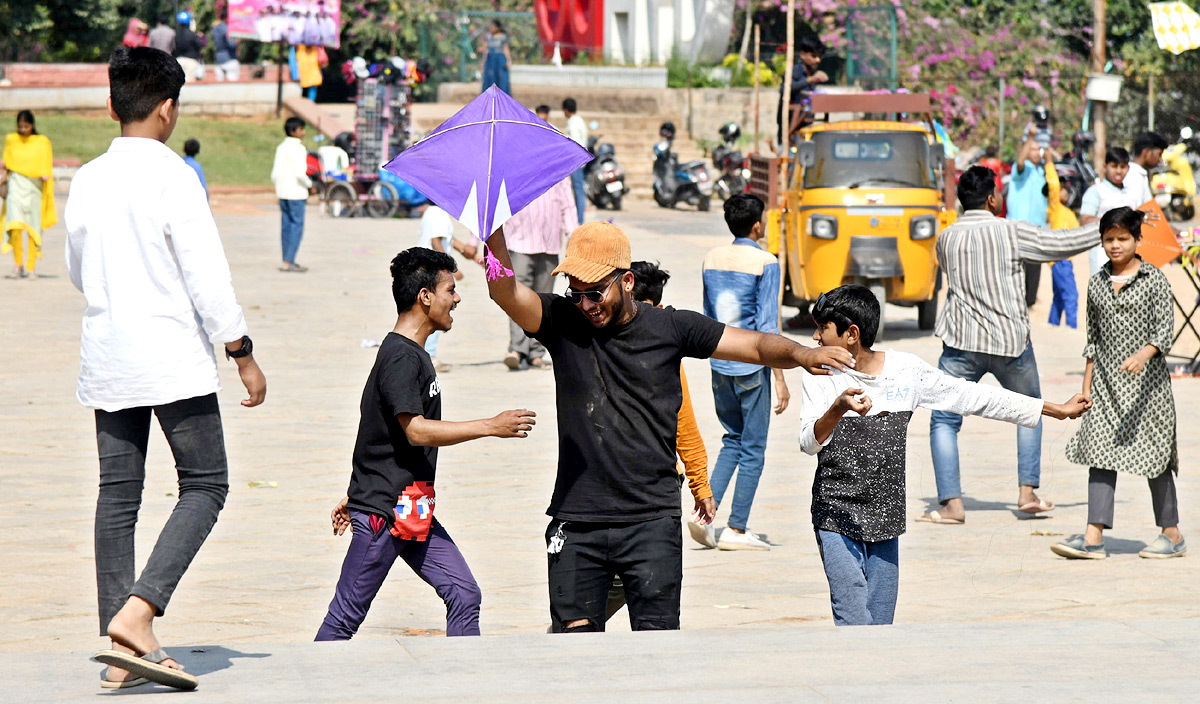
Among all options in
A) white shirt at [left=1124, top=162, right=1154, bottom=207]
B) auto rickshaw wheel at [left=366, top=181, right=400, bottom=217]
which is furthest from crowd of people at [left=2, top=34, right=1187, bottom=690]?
auto rickshaw wheel at [left=366, top=181, right=400, bottom=217]

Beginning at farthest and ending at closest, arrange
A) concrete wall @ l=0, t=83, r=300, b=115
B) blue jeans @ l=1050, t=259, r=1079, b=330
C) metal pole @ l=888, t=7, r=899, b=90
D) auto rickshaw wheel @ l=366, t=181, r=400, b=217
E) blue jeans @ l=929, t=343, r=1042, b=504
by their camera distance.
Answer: concrete wall @ l=0, t=83, r=300, b=115 → metal pole @ l=888, t=7, r=899, b=90 → auto rickshaw wheel @ l=366, t=181, r=400, b=217 → blue jeans @ l=1050, t=259, r=1079, b=330 → blue jeans @ l=929, t=343, r=1042, b=504

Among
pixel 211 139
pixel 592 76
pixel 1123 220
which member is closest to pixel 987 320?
pixel 1123 220

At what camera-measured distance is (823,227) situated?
15.1m

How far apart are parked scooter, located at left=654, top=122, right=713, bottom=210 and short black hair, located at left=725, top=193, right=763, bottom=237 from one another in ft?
64.7

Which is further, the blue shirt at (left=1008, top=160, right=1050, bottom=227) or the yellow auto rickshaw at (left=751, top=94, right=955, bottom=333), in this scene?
the blue shirt at (left=1008, top=160, right=1050, bottom=227)

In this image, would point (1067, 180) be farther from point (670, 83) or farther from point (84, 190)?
point (84, 190)

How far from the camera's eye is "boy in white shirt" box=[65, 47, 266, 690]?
4309mm

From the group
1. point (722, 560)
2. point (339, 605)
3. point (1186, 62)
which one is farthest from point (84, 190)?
point (1186, 62)

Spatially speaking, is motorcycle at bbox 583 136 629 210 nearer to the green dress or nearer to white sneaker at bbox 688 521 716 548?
white sneaker at bbox 688 521 716 548

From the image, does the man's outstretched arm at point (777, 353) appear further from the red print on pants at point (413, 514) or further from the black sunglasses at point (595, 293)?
the red print on pants at point (413, 514)

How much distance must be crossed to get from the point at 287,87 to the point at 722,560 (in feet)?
98.9

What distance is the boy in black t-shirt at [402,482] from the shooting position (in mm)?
5004

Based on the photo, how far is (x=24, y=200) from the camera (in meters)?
17.5

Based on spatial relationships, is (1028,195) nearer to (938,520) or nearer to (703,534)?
(938,520)
